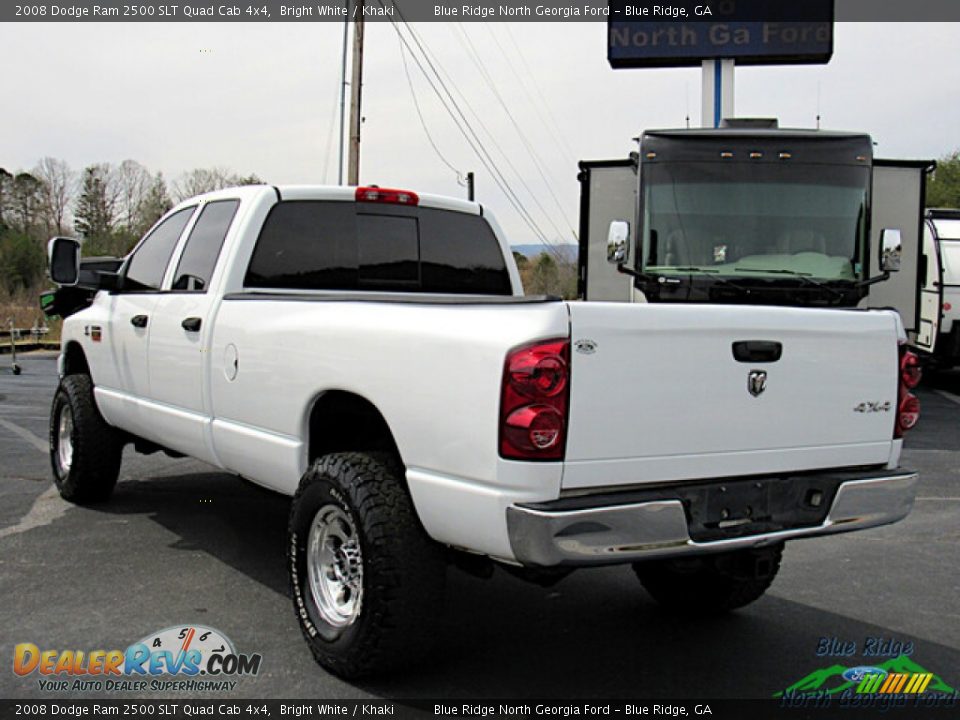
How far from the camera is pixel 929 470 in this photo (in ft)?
29.5

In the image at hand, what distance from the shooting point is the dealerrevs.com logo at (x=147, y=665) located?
4031 mm

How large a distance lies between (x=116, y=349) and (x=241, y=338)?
77.7 inches

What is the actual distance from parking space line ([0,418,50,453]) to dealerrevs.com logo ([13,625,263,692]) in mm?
5253

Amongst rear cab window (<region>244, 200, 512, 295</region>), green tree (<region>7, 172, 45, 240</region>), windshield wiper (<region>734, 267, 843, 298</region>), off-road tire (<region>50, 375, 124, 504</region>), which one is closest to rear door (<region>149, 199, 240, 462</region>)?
rear cab window (<region>244, 200, 512, 295</region>)

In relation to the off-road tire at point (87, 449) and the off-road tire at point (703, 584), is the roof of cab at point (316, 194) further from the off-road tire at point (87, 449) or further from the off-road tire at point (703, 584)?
the off-road tire at point (703, 584)

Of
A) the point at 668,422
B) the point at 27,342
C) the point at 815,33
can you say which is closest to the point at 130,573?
the point at 668,422

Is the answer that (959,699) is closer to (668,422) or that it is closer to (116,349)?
(668,422)

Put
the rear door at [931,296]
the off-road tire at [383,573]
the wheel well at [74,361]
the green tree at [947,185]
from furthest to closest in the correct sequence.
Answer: the green tree at [947,185]
the rear door at [931,296]
the wheel well at [74,361]
the off-road tire at [383,573]

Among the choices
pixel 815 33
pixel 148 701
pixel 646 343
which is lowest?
pixel 148 701

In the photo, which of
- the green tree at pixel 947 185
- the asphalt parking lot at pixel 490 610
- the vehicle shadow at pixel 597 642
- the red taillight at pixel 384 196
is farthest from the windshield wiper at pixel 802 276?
the green tree at pixel 947 185

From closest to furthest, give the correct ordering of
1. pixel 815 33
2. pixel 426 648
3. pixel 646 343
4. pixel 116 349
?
pixel 646 343, pixel 426 648, pixel 116 349, pixel 815 33

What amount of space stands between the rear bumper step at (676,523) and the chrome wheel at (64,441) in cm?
470

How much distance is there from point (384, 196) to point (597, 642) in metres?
2.76

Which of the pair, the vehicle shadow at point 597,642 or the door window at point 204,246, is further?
the door window at point 204,246
